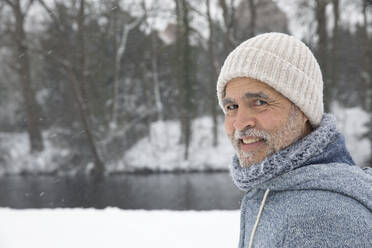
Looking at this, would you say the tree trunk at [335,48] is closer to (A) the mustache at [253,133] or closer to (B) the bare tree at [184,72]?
(B) the bare tree at [184,72]

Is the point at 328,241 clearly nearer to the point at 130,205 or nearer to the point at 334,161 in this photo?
the point at 334,161

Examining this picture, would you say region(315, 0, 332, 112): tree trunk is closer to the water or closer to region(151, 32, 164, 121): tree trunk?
the water

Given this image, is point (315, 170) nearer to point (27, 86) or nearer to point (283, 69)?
point (283, 69)

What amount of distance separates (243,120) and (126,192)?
438 inches

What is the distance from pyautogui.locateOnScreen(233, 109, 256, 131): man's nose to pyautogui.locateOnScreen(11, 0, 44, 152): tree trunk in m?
16.5

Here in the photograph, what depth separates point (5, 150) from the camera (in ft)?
51.6

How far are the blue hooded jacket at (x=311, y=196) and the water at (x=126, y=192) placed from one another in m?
8.81

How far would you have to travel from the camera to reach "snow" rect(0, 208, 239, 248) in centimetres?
466

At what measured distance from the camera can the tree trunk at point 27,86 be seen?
1619cm

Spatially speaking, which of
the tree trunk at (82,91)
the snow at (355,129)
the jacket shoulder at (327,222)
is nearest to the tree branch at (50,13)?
the tree trunk at (82,91)

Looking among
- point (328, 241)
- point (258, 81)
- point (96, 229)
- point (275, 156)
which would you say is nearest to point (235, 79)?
point (258, 81)

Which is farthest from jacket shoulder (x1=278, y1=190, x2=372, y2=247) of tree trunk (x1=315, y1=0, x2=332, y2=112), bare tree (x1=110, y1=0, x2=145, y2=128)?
bare tree (x1=110, y1=0, x2=145, y2=128)

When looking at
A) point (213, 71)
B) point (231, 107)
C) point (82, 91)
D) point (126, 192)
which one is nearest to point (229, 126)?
point (231, 107)

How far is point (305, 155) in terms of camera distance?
828mm
